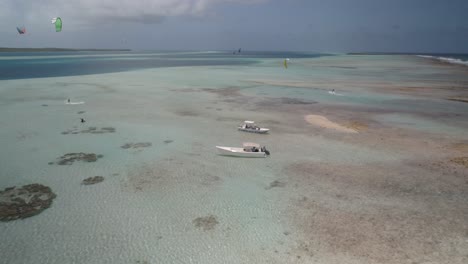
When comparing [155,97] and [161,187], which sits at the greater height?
[155,97]

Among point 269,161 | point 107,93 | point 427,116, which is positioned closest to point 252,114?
point 269,161

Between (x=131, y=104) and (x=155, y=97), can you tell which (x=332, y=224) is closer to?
(x=131, y=104)

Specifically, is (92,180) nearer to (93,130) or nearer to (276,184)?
(276,184)

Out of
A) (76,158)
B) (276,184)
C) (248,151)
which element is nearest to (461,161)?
(276,184)

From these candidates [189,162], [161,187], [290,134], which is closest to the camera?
[161,187]

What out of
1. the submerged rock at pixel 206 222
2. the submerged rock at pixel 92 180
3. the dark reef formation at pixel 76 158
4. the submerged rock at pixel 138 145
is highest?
the submerged rock at pixel 138 145

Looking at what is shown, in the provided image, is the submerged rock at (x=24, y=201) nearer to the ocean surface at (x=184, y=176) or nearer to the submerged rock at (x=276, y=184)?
the ocean surface at (x=184, y=176)

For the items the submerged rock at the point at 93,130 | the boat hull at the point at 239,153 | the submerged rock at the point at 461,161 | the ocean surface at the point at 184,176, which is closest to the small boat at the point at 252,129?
the ocean surface at the point at 184,176

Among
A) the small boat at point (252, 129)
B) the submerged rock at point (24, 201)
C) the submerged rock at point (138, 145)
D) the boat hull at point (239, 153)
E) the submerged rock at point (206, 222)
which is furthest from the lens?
the small boat at point (252, 129)
